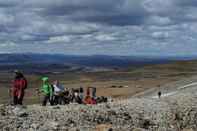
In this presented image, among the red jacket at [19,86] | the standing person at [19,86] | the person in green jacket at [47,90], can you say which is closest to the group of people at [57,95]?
the person in green jacket at [47,90]

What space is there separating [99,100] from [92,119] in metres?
8.38

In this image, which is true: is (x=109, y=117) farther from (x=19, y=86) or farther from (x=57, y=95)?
(x=57, y=95)

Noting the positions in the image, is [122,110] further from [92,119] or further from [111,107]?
[92,119]

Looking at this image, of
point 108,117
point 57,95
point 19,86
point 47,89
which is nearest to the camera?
point 108,117

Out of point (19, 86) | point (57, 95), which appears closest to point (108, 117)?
point (19, 86)

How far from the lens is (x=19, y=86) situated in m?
21.5

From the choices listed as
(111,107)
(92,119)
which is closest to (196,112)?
(111,107)

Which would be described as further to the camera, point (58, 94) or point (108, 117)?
point (58, 94)

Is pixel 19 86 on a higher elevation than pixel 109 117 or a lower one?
higher

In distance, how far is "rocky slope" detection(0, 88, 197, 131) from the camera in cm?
1745

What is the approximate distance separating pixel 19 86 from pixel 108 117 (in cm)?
449

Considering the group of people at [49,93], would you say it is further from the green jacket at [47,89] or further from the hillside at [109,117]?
the hillside at [109,117]

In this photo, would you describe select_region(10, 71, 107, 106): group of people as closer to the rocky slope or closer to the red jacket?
the red jacket

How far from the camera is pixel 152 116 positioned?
2081 cm
